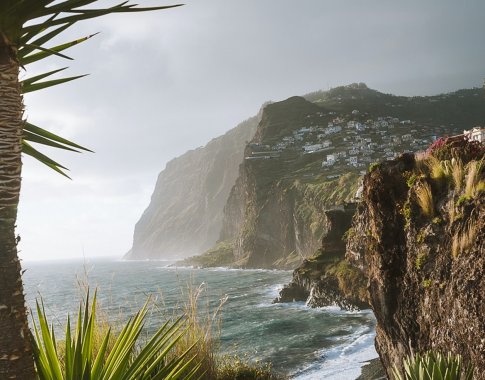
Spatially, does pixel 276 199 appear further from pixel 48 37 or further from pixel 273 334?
pixel 48 37

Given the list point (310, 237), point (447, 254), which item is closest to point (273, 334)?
point (447, 254)

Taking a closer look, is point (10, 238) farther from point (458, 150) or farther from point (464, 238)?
point (458, 150)

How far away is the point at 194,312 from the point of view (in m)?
4.40

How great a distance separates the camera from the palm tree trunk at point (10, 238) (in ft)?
5.36

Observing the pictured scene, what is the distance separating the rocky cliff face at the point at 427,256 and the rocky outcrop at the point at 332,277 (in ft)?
61.5

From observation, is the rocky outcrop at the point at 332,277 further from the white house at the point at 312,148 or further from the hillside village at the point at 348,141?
the white house at the point at 312,148

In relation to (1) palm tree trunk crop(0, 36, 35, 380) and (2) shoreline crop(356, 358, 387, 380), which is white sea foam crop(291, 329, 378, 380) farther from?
(1) palm tree trunk crop(0, 36, 35, 380)

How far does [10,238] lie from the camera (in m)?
1.73

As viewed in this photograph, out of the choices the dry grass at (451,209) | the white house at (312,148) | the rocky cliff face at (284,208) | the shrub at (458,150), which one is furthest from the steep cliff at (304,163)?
the dry grass at (451,209)

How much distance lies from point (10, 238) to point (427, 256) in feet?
23.3

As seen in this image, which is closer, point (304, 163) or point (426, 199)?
point (426, 199)

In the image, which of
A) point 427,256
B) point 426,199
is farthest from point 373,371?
point 426,199

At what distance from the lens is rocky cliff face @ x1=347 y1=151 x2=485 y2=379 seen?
5570mm

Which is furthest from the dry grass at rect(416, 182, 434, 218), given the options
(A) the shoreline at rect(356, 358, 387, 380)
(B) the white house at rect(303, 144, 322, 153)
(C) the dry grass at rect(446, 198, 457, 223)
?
(B) the white house at rect(303, 144, 322, 153)
